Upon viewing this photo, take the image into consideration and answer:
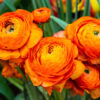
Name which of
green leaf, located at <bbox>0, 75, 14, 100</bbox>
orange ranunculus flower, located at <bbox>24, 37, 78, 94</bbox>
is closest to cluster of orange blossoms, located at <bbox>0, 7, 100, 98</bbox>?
orange ranunculus flower, located at <bbox>24, 37, 78, 94</bbox>

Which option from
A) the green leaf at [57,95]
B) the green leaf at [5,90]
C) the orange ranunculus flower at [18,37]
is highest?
the orange ranunculus flower at [18,37]

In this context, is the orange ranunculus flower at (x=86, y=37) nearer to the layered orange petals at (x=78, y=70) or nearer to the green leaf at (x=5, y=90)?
the layered orange petals at (x=78, y=70)

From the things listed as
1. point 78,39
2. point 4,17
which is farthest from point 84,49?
point 4,17

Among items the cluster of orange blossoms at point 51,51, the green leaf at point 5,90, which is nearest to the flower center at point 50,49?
the cluster of orange blossoms at point 51,51

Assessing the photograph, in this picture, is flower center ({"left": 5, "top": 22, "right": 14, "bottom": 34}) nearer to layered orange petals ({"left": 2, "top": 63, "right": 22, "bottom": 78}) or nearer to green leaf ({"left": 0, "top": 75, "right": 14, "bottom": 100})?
layered orange petals ({"left": 2, "top": 63, "right": 22, "bottom": 78})

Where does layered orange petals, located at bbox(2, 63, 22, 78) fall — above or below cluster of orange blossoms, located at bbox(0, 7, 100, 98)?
below

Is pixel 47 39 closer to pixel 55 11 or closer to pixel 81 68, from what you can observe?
pixel 81 68

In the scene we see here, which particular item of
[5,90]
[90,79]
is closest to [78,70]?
[90,79]
